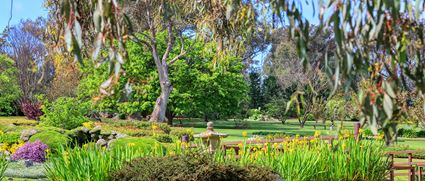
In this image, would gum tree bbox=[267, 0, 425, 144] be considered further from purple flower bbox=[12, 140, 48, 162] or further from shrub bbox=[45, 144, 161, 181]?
purple flower bbox=[12, 140, 48, 162]

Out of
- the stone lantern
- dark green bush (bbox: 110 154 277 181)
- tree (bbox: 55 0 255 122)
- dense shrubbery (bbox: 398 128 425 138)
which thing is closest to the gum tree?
tree (bbox: 55 0 255 122)

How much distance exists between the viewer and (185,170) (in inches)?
216

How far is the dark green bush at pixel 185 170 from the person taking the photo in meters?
5.48

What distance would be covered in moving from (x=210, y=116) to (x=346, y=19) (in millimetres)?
40996

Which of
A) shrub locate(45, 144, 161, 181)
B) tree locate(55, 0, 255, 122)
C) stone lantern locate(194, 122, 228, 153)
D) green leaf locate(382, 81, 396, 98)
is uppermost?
tree locate(55, 0, 255, 122)

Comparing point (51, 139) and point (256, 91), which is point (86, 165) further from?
point (256, 91)

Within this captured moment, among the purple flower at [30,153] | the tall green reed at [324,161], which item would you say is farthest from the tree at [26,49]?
the tall green reed at [324,161]

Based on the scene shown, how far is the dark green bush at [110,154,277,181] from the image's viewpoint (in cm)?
548

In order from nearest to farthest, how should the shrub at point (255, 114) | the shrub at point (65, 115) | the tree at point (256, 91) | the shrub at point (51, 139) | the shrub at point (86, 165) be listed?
the shrub at point (86, 165) → the shrub at point (51, 139) → the shrub at point (65, 115) → the shrub at point (255, 114) → the tree at point (256, 91)

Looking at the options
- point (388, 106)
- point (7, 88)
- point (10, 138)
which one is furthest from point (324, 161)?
point (7, 88)

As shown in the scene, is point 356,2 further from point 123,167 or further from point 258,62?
point 258,62

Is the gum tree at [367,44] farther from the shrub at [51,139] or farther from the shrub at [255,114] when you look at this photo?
the shrub at [255,114]

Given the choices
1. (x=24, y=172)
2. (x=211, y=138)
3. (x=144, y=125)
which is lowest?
(x=24, y=172)

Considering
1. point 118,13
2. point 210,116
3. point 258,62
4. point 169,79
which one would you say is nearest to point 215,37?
point 118,13
